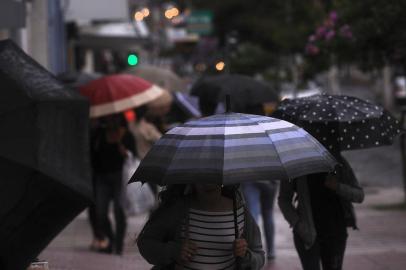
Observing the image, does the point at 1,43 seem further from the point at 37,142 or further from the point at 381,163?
the point at 381,163

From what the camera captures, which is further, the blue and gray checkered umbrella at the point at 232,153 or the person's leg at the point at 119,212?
the person's leg at the point at 119,212

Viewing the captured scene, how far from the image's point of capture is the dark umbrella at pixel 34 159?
4.56 m

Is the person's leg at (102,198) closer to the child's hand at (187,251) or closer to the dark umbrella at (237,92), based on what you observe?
the dark umbrella at (237,92)

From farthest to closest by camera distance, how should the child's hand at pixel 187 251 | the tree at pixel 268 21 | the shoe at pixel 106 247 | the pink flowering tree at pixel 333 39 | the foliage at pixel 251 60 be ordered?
the foliage at pixel 251 60 < the tree at pixel 268 21 < the pink flowering tree at pixel 333 39 < the shoe at pixel 106 247 < the child's hand at pixel 187 251

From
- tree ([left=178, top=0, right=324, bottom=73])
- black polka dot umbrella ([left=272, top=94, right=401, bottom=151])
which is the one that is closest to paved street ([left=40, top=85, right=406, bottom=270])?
black polka dot umbrella ([left=272, top=94, right=401, bottom=151])

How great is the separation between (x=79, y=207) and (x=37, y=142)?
1.58 ft

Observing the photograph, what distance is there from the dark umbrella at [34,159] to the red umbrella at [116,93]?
5875 millimetres

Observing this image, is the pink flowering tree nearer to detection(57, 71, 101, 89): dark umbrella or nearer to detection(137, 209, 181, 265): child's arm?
detection(57, 71, 101, 89): dark umbrella

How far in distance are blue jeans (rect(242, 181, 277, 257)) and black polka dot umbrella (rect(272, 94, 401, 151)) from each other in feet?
10.9

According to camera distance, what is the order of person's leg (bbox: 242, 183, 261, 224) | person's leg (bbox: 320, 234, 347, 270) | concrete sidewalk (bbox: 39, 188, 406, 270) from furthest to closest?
person's leg (bbox: 242, 183, 261, 224)
concrete sidewalk (bbox: 39, 188, 406, 270)
person's leg (bbox: 320, 234, 347, 270)

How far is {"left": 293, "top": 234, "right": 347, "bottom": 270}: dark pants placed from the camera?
6785 millimetres

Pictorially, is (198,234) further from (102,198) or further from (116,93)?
(116,93)

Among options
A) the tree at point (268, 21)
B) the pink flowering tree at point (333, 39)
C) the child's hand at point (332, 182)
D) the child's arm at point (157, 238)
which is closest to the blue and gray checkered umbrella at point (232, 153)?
the child's arm at point (157, 238)

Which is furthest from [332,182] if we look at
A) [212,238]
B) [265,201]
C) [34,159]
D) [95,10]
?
[95,10]
